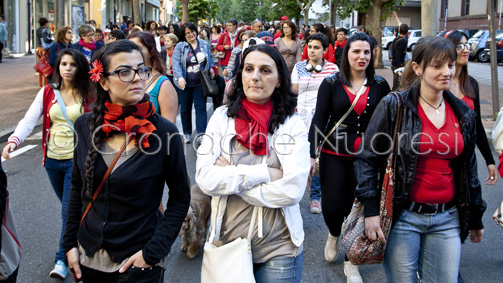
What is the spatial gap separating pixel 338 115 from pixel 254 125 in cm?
167

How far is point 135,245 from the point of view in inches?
93.3

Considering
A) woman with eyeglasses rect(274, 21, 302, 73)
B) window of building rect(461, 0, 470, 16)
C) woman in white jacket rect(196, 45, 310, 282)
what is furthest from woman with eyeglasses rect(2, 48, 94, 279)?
window of building rect(461, 0, 470, 16)

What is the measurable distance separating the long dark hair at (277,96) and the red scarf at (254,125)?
30mm

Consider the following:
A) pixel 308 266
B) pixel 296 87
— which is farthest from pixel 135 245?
pixel 296 87

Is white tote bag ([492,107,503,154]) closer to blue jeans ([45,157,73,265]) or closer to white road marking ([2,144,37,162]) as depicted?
blue jeans ([45,157,73,265])

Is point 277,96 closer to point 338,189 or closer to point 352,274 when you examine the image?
point 338,189

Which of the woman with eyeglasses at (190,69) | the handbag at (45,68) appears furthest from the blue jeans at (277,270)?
the handbag at (45,68)

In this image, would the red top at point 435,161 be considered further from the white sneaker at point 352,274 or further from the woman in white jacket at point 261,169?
the white sneaker at point 352,274

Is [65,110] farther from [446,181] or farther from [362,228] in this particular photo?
[446,181]

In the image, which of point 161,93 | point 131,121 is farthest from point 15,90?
point 131,121

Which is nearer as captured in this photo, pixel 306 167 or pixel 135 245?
pixel 135 245

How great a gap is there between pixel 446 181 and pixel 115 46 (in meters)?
1.91

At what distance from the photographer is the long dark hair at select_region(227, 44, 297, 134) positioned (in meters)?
2.65

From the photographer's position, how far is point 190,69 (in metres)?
8.52
